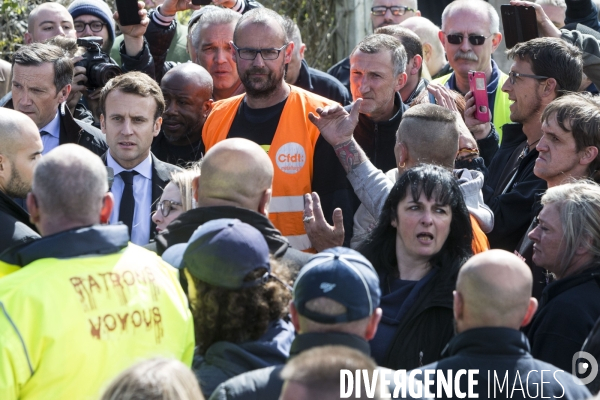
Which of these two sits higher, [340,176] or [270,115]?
[270,115]

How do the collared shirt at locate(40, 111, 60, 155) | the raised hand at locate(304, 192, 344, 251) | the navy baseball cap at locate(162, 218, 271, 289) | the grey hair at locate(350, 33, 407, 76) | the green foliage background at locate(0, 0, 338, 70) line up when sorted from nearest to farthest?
the navy baseball cap at locate(162, 218, 271, 289), the raised hand at locate(304, 192, 344, 251), the collared shirt at locate(40, 111, 60, 155), the grey hair at locate(350, 33, 407, 76), the green foliage background at locate(0, 0, 338, 70)

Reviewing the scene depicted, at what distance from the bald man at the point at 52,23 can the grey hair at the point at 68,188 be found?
4069 millimetres

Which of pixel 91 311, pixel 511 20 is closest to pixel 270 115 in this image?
pixel 511 20

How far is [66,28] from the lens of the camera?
6852mm

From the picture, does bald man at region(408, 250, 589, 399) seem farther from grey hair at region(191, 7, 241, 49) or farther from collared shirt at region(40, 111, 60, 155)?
grey hair at region(191, 7, 241, 49)

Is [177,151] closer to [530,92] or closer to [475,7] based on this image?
[530,92]

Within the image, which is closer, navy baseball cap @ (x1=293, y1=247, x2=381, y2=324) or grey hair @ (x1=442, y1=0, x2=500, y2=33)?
navy baseball cap @ (x1=293, y1=247, x2=381, y2=324)

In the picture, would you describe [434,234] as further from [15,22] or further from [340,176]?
[15,22]

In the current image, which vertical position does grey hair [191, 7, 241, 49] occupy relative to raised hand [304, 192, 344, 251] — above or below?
above

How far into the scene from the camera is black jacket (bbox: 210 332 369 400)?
2682 millimetres

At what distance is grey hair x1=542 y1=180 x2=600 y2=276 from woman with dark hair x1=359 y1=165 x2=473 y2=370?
0.42 metres

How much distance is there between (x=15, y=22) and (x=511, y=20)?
455cm

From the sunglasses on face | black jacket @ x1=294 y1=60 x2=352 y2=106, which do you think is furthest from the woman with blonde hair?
the sunglasses on face

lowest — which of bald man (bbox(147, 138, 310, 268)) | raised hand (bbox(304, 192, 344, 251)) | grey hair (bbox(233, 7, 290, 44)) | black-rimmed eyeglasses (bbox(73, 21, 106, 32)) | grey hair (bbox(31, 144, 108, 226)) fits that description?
raised hand (bbox(304, 192, 344, 251))
